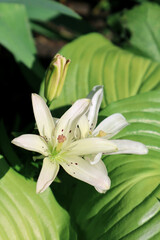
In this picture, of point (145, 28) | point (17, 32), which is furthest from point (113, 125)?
point (145, 28)

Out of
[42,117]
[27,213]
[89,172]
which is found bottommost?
[27,213]

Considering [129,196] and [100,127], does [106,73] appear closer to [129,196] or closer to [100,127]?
[100,127]

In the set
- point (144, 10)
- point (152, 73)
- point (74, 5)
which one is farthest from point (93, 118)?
point (74, 5)

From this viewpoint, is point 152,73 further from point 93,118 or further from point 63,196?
point 63,196

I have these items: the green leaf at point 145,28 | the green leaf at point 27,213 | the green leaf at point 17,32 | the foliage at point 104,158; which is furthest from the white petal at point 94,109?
the green leaf at point 145,28

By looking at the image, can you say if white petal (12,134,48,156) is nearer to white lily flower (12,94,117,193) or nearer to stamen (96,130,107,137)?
white lily flower (12,94,117,193)

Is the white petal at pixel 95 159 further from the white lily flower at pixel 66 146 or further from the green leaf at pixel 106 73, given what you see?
the green leaf at pixel 106 73
